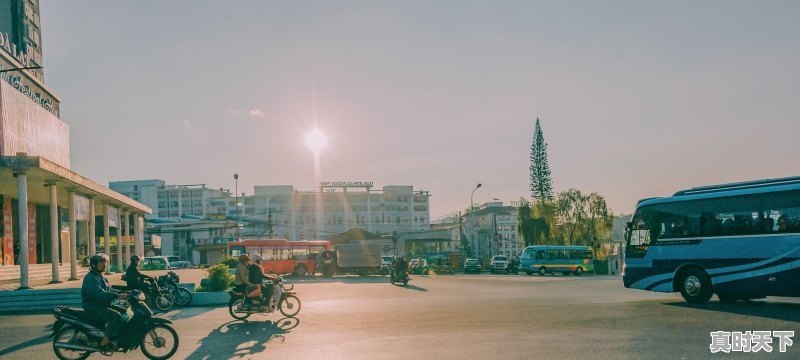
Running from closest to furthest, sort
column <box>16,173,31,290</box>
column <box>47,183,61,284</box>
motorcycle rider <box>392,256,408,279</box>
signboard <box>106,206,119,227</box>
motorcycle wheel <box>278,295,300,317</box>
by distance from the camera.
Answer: motorcycle wheel <box>278,295,300,317</box> → column <box>16,173,31,290</box> → column <box>47,183,61,284</box> → motorcycle rider <box>392,256,408,279</box> → signboard <box>106,206,119,227</box>

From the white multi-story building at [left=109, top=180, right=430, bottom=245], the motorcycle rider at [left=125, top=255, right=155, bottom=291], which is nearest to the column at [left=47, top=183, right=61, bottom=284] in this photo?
the motorcycle rider at [left=125, top=255, right=155, bottom=291]

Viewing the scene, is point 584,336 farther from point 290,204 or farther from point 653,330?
point 290,204

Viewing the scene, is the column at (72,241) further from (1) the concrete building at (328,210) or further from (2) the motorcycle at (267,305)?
(1) the concrete building at (328,210)

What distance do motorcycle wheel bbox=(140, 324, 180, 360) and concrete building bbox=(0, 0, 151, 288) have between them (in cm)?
1344

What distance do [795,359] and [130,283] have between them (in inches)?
558

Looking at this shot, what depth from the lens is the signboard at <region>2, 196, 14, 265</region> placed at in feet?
105

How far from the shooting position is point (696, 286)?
17.3 metres

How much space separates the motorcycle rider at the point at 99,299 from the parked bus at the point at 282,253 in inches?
1370

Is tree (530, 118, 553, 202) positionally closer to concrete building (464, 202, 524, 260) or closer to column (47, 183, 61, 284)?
concrete building (464, 202, 524, 260)

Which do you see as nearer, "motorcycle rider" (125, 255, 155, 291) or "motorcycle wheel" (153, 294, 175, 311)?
"motorcycle rider" (125, 255, 155, 291)

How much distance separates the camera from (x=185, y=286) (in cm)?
2172

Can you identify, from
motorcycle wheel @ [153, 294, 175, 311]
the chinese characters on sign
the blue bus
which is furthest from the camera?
motorcycle wheel @ [153, 294, 175, 311]

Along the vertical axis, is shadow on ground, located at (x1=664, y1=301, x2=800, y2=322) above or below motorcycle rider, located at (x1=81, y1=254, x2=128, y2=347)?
below

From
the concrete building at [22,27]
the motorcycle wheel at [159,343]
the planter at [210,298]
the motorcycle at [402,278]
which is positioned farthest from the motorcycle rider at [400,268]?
the motorcycle wheel at [159,343]
